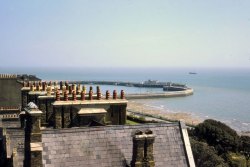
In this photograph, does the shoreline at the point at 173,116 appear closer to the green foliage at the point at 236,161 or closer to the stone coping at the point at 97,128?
the green foliage at the point at 236,161

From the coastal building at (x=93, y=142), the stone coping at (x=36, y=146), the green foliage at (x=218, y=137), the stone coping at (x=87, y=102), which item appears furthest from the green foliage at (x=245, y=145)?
the stone coping at (x=36, y=146)

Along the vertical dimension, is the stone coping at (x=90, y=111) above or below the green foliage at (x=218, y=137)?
above

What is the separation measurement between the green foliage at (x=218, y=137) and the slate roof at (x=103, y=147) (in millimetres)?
33464

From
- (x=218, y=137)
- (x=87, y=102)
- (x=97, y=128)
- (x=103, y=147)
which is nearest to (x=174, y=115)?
(x=218, y=137)

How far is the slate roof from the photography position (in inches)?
468

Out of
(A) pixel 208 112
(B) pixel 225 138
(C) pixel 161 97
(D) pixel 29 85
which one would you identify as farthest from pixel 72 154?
(C) pixel 161 97

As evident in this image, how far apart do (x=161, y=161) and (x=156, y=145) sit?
0.62 meters

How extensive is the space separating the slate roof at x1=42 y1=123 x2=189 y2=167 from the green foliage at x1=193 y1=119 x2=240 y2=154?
33.5 meters

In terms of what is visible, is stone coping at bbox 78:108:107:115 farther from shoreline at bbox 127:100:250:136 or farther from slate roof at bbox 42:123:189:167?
shoreline at bbox 127:100:250:136

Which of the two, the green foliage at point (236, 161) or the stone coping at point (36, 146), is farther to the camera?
the green foliage at point (236, 161)

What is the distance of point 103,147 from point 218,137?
37.0 meters

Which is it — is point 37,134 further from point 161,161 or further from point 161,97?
point 161,97

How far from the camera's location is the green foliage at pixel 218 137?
4619 cm

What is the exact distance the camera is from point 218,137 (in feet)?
154
